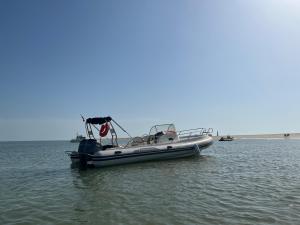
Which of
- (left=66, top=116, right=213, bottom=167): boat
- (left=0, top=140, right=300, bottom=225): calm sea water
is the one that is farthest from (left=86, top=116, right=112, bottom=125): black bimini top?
(left=0, top=140, right=300, bottom=225): calm sea water

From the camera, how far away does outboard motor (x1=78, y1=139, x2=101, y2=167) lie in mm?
20625

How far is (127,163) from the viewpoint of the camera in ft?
72.9

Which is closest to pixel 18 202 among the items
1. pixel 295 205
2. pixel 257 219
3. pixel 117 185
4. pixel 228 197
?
pixel 117 185

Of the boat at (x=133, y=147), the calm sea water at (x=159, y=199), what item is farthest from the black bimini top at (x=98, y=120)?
the calm sea water at (x=159, y=199)

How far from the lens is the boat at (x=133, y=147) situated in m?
21.1

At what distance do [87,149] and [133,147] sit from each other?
11.7 ft

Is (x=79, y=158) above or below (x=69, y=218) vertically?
above

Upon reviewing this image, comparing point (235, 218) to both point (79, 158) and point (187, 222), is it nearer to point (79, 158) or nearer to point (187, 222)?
point (187, 222)

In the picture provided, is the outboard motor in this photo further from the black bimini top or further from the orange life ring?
the black bimini top

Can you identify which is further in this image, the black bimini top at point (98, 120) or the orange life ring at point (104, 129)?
the black bimini top at point (98, 120)

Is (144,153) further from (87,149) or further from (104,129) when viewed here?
(87,149)

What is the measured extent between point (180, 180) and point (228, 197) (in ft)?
13.9

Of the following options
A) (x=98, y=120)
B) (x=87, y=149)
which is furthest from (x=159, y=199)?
(x=98, y=120)

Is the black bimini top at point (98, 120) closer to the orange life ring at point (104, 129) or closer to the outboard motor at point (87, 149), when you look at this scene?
the orange life ring at point (104, 129)
